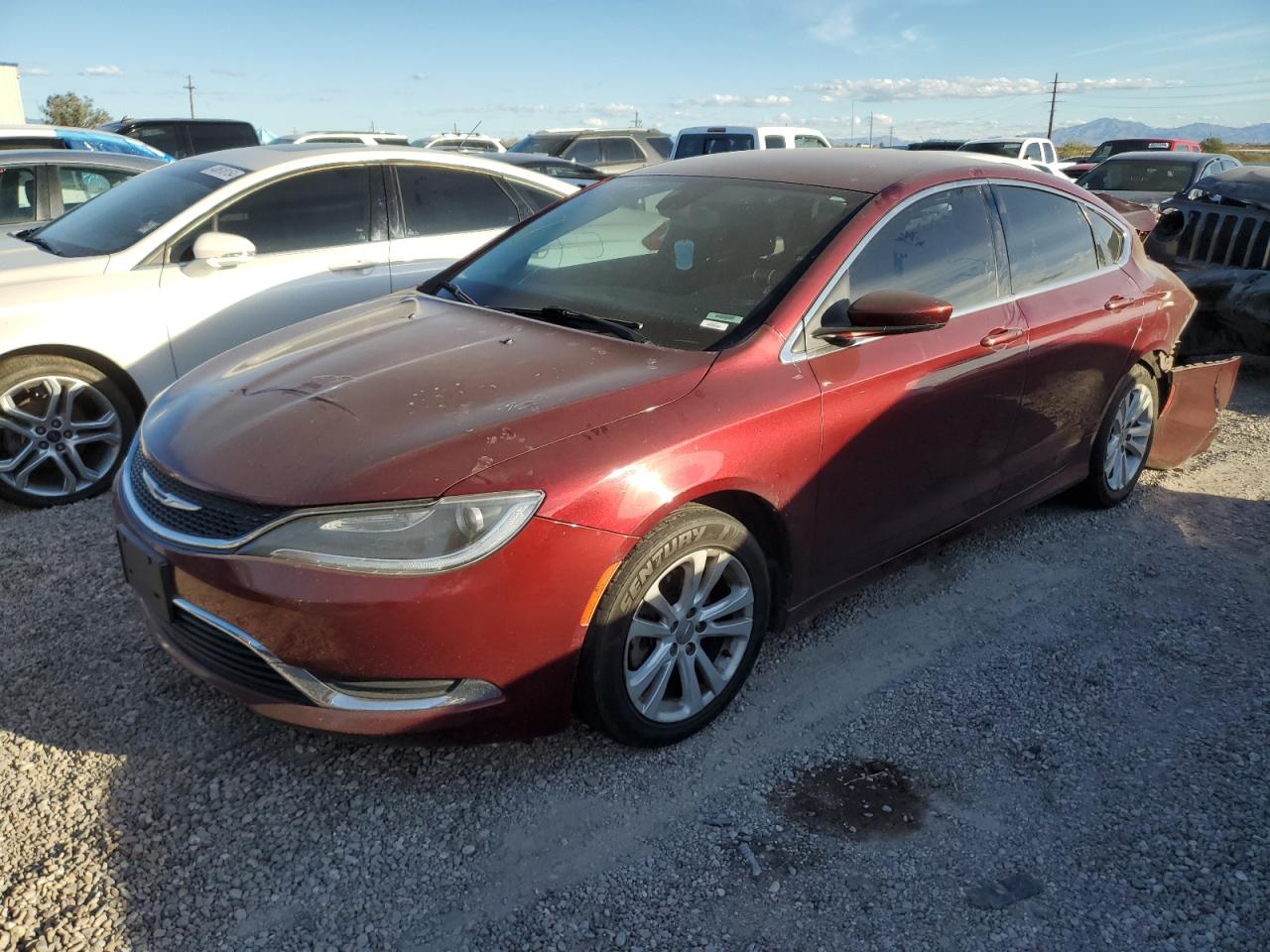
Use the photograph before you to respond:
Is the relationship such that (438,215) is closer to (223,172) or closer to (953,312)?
(223,172)

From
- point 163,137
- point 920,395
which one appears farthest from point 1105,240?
point 163,137

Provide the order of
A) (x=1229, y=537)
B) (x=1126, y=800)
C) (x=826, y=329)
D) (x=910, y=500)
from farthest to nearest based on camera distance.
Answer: (x=1229, y=537) < (x=910, y=500) < (x=826, y=329) < (x=1126, y=800)

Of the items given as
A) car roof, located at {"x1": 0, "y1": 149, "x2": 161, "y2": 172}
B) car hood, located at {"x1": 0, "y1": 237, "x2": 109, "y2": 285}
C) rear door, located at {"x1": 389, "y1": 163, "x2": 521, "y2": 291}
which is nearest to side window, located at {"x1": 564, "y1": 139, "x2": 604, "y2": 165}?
car roof, located at {"x1": 0, "y1": 149, "x2": 161, "y2": 172}

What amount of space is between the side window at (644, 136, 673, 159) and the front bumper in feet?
53.9

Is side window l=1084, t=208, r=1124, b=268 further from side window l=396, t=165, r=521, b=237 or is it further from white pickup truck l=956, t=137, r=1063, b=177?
white pickup truck l=956, t=137, r=1063, b=177

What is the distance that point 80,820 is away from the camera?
8.40 feet

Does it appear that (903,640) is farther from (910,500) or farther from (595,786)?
(595,786)

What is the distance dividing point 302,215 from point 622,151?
1280 cm

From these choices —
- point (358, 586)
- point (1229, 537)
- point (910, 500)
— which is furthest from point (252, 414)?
point (1229, 537)

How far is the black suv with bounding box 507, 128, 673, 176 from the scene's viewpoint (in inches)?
655

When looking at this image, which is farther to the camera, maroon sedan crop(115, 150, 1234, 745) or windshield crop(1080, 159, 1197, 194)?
windshield crop(1080, 159, 1197, 194)

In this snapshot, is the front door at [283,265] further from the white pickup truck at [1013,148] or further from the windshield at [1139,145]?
the windshield at [1139,145]

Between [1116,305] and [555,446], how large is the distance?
10.0 ft

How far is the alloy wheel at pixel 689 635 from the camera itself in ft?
9.09
